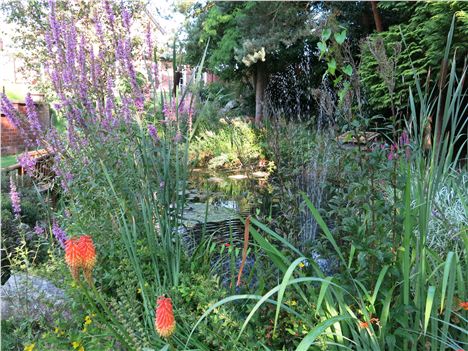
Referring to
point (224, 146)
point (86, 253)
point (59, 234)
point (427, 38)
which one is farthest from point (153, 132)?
point (224, 146)

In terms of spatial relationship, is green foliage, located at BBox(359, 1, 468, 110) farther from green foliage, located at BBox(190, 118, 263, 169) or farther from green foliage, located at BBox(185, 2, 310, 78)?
green foliage, located at BBox(185, 2, 310, 78)

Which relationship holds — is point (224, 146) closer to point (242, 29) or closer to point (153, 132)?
point (242, 29)

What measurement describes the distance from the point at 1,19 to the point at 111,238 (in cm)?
1164

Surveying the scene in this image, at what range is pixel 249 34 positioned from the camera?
34.9ft

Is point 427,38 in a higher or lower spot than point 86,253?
higher

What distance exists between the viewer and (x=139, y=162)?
6.26 ft

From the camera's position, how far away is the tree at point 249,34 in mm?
10133

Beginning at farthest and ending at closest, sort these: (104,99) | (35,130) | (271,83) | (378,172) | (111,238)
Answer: (271,83)
(104,99)
(35,130)
(111,238)
(378,172)

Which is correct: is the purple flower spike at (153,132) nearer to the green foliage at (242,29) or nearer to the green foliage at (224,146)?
the green foliage at (224,146)

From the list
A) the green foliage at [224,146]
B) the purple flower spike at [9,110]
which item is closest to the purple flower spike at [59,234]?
the purple flower spike at [9,110]

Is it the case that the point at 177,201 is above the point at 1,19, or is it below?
below

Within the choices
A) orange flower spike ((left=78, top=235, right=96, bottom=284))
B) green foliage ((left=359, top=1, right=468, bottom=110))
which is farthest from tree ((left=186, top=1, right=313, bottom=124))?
orange flower spike ((left=78, top=235, right=96, bottom=284))

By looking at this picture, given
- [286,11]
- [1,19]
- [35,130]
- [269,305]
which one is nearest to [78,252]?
[269,305]

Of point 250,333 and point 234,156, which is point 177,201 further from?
point 234,156
